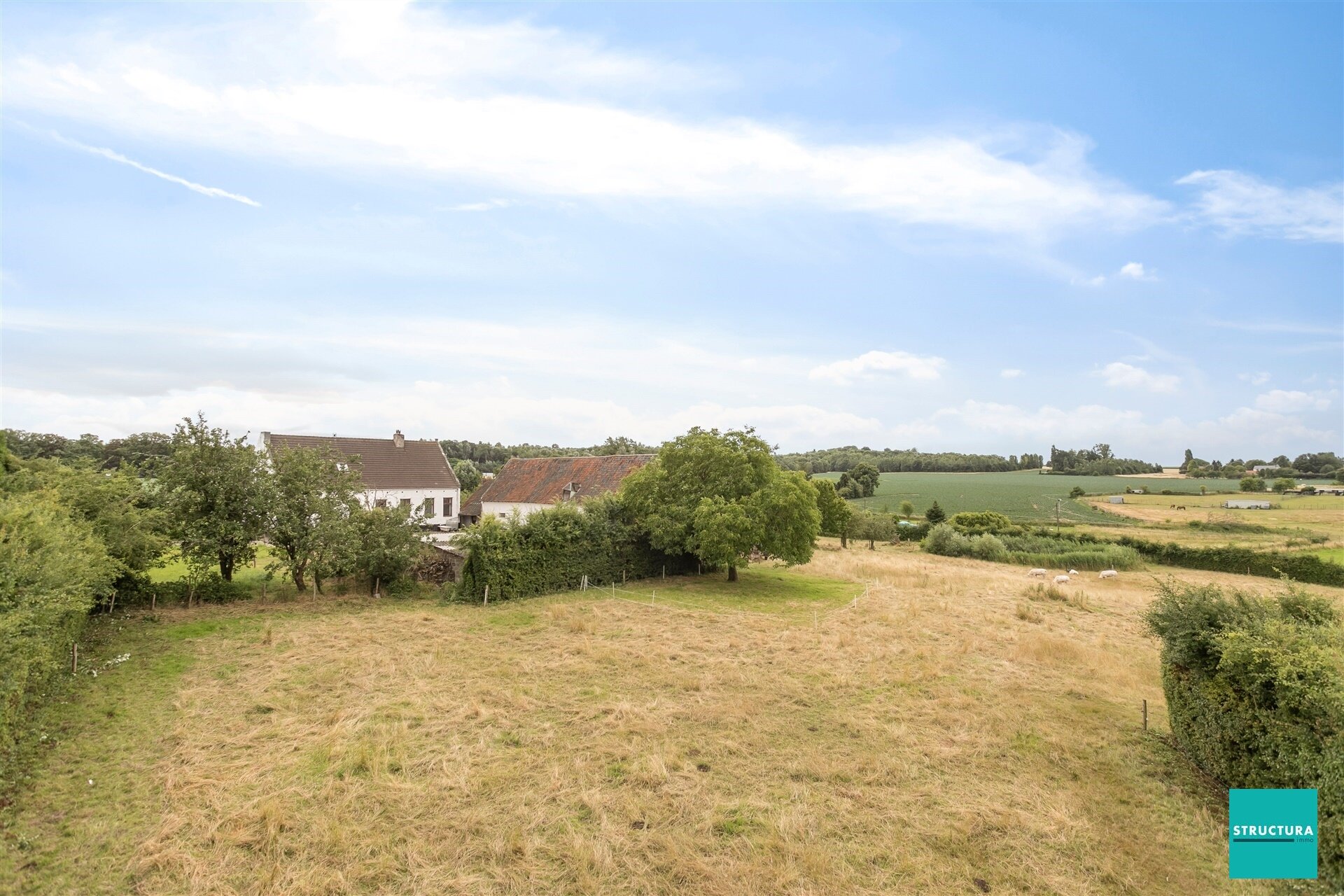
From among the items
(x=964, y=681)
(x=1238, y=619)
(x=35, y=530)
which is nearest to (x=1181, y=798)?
(x=1238, y=619)

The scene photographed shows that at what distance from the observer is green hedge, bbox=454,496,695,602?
22.1m

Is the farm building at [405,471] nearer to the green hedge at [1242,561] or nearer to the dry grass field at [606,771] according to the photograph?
the dry grass field at [606,771]

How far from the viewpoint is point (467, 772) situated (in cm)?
915

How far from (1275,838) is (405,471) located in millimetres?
42230

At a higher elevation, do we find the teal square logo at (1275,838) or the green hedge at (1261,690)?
the green hedge at (1261,690)

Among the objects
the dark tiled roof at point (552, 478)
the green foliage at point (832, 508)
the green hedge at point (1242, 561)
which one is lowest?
the green hedge at point (1242, 561)

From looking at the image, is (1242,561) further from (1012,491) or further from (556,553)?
(1012,491)

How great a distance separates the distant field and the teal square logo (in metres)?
52.5

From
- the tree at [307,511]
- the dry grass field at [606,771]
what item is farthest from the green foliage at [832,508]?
the tree at [307,511]

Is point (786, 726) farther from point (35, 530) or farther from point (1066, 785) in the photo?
point (35, 530)

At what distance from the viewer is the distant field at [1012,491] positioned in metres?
66.1

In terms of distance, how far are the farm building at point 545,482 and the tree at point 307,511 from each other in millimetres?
13215

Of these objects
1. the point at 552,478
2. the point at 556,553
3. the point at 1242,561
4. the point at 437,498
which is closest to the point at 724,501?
the point at 556,553

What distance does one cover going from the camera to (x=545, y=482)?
1543 inches
